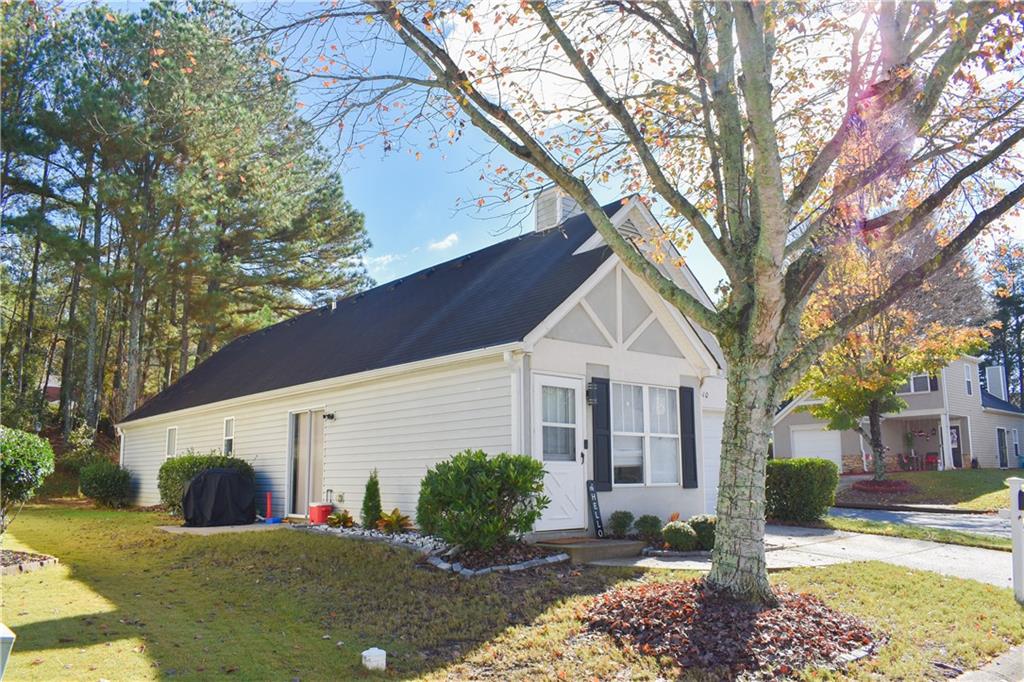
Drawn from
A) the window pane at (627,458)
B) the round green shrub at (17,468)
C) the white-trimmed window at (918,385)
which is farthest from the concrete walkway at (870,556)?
Answer: the white-trimmed window at (918,385)

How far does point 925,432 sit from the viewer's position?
30.3 meters

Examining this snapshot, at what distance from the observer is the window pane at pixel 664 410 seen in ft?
40.8

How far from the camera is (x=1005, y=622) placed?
6758mm

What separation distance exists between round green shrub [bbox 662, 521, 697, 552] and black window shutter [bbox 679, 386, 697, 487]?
2.50m

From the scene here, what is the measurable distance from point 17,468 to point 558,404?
7.50m

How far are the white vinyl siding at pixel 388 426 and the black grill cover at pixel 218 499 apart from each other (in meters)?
0.77

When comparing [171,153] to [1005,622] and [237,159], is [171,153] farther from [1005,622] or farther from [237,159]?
[1005,622]

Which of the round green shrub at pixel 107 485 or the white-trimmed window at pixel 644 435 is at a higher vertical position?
the white-trimmed window at pixel 644 435

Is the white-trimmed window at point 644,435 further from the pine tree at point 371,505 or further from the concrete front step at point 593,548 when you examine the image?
the pine tree at point 371,505

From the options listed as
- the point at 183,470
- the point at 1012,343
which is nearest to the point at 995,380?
the point at 1012,343

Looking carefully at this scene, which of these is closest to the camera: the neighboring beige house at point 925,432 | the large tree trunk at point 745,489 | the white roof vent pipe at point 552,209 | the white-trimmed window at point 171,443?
the large tree trunk at point 745,489

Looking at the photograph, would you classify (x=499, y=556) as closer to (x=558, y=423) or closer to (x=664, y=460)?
(x=558, y=423)

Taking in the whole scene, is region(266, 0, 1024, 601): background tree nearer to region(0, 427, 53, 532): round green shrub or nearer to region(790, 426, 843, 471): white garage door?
region(0, 427, 53, 532): round green shrub

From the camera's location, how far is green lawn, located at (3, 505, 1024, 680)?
550 cm
